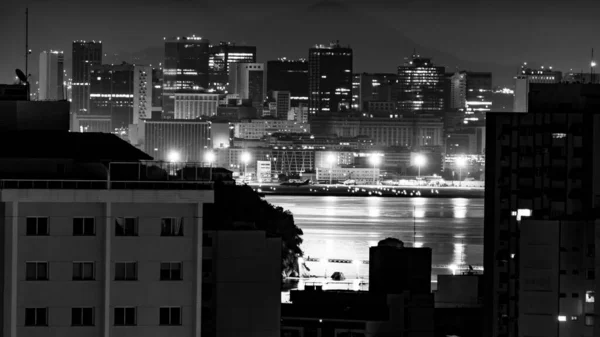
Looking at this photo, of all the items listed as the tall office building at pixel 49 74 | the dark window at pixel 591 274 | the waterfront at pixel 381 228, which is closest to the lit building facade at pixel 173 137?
the tall office building at pixel 49 74

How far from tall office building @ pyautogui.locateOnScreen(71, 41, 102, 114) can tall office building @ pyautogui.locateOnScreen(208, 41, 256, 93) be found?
14003 millimetres

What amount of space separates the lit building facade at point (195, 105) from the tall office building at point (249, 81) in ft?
17.4

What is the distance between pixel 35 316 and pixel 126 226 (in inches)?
21.0

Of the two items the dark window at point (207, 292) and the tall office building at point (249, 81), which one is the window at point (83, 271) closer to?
the dark window at point (207, 292)

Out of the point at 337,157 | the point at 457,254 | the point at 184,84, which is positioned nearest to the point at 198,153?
the point at 337,157

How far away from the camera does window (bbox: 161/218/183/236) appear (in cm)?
757

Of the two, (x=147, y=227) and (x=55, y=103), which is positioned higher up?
(x=55, y=103)

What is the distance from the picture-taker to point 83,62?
14425 centimetres

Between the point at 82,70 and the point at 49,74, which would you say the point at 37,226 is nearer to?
the point at 49,74

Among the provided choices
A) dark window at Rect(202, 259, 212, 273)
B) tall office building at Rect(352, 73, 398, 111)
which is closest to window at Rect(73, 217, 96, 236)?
dark window at Rect(202, 259, 212, 273)

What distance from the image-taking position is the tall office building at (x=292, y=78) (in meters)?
158

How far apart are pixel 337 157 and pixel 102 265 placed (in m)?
126

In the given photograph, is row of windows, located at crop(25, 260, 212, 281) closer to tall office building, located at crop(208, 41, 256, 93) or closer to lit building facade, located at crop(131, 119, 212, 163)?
lit building facade, located at crop(131, 119, 212, 163)

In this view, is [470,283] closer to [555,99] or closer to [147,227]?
[555,99]
